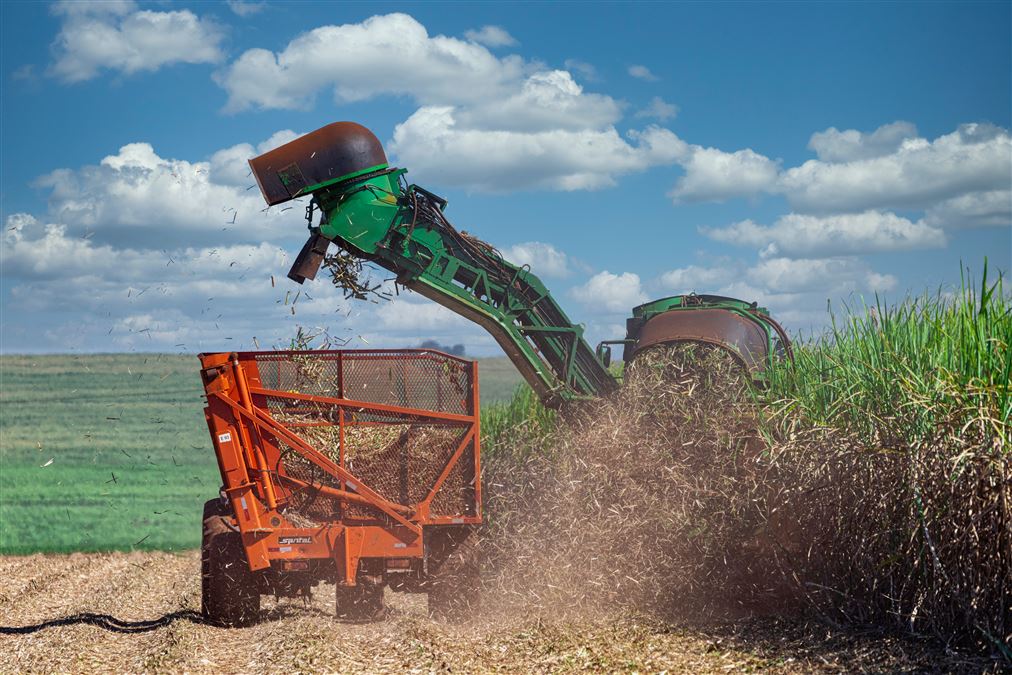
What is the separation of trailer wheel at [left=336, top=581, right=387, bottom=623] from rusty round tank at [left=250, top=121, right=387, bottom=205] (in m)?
3.87

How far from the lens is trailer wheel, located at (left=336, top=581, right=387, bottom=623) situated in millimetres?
9102

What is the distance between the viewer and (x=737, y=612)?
28.7 ft

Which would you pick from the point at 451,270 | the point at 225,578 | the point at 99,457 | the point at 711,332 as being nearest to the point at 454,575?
the point at 225,578

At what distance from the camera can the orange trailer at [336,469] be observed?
850 centimetres

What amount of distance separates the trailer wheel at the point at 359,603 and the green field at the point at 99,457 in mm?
2814

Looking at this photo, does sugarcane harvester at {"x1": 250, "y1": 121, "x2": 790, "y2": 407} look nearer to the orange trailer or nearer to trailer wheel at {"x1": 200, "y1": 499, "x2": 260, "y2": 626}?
the orange trailer

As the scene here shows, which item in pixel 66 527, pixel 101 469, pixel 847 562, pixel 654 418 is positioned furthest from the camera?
pixel 101 469

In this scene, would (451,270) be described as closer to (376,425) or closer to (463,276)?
(463,276)

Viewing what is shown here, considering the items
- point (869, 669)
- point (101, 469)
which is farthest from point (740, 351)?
point (101, 469)

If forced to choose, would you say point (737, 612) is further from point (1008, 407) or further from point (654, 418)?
point (1008, 407)

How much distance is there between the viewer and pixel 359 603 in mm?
9141

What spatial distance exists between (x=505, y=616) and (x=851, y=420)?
11.6 ft

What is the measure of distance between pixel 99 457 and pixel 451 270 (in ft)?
59.0

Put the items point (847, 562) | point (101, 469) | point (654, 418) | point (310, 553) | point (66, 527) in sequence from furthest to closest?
point (101, 469)
point (66, 527)
point (654, 418)
point (310, 553)
point (847, 562)
